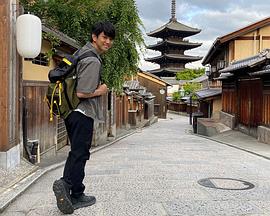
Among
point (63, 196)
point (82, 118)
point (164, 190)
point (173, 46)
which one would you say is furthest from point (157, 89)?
point (63, 196)

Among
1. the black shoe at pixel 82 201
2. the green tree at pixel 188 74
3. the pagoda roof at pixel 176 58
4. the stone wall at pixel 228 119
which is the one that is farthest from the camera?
the green tree at pixel 188 74

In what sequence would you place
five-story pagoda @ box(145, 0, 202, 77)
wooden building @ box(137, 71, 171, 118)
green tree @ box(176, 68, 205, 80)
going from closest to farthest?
1. wooden building @ box(137, 71, 171, 118)
2. five-story pagoda @ box(145, 0, 202, 77)
3. green tree @ box(176, 68, 205, 80)

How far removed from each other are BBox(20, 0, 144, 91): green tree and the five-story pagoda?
45.7 metres

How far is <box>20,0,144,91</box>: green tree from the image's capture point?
35.2 feet

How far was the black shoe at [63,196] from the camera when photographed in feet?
13.1

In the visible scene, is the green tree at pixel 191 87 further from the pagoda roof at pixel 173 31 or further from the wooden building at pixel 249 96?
the wooden building at pixel 249 96

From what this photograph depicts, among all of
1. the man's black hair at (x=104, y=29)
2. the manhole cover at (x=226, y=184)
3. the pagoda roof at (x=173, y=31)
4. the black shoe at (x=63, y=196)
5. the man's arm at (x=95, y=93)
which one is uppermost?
the pagoda roof at (x=173, y=31)

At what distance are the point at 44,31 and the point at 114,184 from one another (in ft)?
12.6

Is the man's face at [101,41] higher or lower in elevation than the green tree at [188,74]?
lower

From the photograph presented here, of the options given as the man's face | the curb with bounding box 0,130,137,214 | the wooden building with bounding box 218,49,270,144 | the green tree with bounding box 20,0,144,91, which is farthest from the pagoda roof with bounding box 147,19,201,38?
the man's face

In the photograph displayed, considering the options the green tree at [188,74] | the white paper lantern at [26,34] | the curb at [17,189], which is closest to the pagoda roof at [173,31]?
the green tree at [188,74]

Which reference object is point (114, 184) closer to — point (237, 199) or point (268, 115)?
point (237, 199)

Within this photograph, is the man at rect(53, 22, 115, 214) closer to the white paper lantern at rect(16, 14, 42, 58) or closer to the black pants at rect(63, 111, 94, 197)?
the black pants at rect(63, 111, 94, 197)

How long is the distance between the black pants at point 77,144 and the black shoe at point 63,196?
0.37ft
